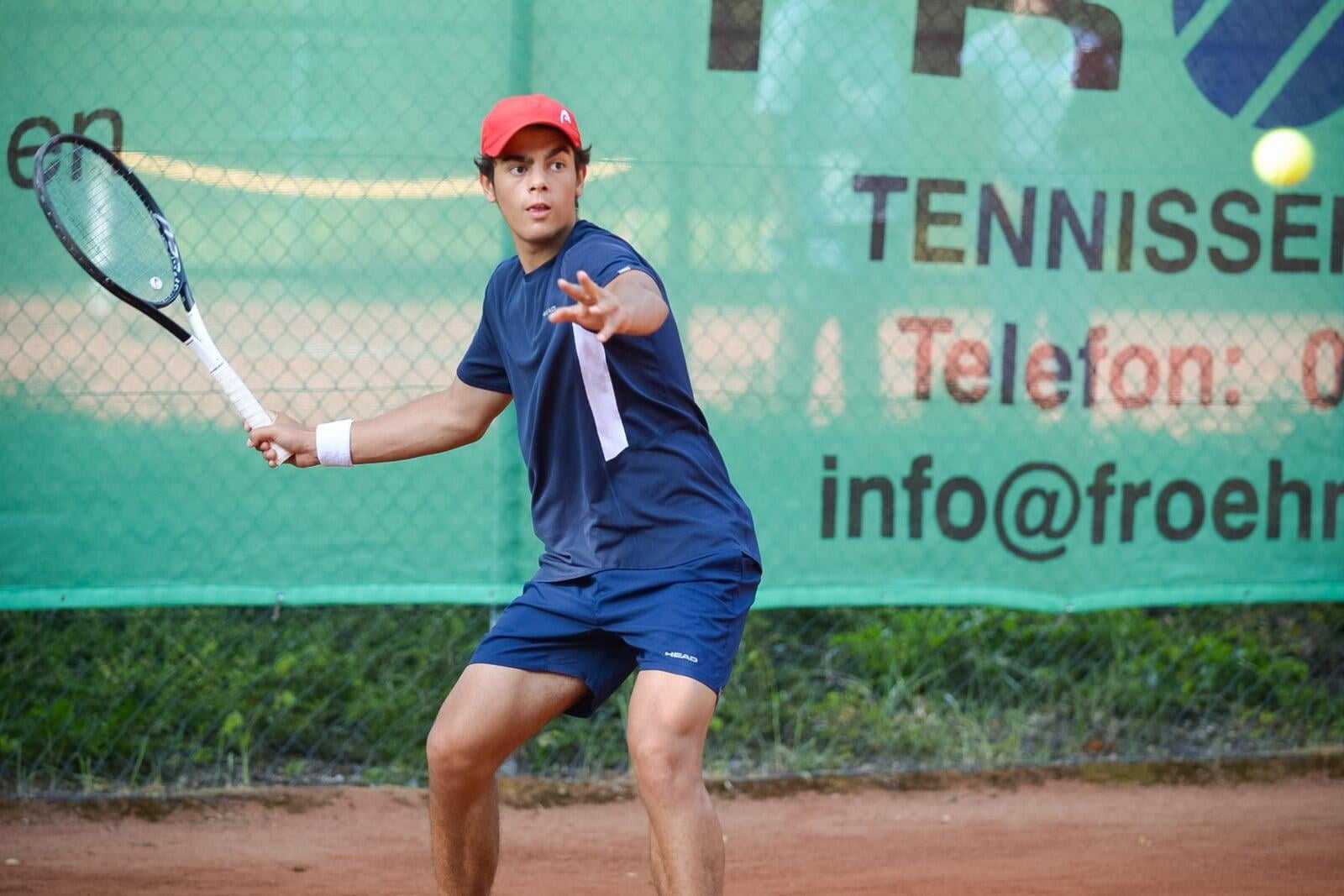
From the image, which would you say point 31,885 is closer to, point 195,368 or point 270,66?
point 195,368

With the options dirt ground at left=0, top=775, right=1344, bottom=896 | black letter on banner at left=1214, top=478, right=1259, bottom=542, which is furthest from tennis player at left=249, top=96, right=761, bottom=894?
black letter on banner at left=1214, top=478, right=1259, bottom=542

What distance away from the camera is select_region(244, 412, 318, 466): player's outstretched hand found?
3.02 m

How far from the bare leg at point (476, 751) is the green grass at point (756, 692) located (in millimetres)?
1761

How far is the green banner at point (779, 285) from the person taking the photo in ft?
13.2

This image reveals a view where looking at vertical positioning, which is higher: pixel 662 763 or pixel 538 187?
pixel 538 187

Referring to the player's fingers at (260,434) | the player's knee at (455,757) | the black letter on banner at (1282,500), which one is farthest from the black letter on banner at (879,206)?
the player's knee at (455,757)

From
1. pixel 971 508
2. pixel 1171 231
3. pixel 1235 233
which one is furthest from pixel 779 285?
pixel 1235 233

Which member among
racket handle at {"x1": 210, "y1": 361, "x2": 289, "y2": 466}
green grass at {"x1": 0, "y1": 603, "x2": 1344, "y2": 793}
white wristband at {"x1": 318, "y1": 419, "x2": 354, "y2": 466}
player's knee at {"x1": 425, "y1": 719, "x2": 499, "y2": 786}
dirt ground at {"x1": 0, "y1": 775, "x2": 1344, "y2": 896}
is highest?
racket handle at {"x1": 210, "y1": 361, "x2": 289, "y2": 466}

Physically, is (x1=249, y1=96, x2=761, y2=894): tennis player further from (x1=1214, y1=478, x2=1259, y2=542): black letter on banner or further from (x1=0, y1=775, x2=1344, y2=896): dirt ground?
(x1=1214, y1=478, x2=1259, y2=542): black letter on banner

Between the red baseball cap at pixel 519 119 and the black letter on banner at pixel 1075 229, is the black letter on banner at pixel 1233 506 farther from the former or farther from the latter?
the red baseball cap at pixel 519 119

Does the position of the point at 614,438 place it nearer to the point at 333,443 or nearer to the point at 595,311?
the point at 595,311

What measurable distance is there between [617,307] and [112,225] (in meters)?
1.56

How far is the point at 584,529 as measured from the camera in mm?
2783

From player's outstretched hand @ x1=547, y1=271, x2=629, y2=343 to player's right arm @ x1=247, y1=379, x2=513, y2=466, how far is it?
30.1 inches
